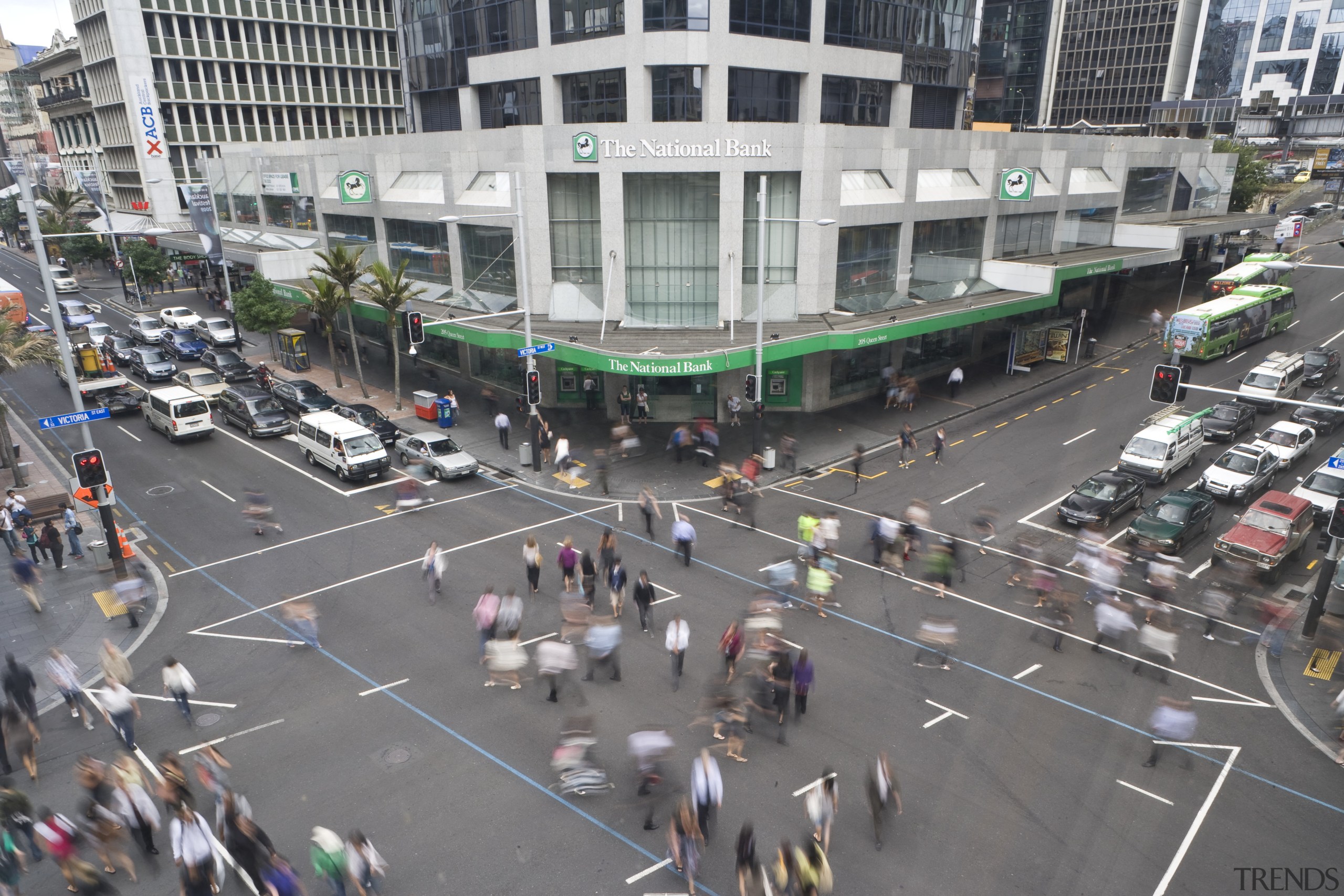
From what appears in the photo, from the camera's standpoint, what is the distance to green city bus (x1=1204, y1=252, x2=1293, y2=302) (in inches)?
1924

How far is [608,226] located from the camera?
1262 inches

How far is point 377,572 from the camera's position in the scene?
21.5 m

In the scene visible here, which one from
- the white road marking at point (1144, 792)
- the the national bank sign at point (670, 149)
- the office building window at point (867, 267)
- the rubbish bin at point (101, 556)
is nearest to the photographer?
the white road marking at point (1144, 792)

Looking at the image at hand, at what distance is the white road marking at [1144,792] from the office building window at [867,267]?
75.1ft

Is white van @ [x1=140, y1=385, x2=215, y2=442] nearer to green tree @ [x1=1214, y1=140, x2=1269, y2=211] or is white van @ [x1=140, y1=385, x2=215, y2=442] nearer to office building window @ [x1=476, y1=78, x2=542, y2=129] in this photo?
office building window @ [x1=476, y1=78, x2=542, y2=129]

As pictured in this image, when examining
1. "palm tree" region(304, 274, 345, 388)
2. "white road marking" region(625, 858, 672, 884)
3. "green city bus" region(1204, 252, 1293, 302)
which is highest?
"palm tree" region(304, 274, 345, 388)

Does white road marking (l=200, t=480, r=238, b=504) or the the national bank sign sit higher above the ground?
the the national bank sign

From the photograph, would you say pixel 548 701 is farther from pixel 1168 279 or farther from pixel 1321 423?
A: pixel 1168 279

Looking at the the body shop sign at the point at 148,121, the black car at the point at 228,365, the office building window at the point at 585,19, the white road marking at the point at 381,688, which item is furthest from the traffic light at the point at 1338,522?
the the body shop sign at the point at 148,121

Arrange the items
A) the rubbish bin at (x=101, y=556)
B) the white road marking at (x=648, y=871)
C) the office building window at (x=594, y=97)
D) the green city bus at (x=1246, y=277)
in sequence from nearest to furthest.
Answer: the white road marking at (x=648, y=871), the rubbish bin at (x=101, y=556), the office building window at (x=594, y=97), the green city bus at (x=1246, y=277)

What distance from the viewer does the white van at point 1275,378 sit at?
34.3m

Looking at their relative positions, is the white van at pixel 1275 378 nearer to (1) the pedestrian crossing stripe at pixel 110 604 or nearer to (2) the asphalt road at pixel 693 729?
(2) the asphalt road at pixel 693 729

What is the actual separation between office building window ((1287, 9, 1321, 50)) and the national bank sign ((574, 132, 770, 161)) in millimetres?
126040

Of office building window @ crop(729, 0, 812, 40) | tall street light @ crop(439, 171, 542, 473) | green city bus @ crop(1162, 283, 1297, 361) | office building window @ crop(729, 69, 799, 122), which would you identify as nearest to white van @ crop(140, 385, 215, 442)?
tall street light @ crop(439, 171, 542, 473)
